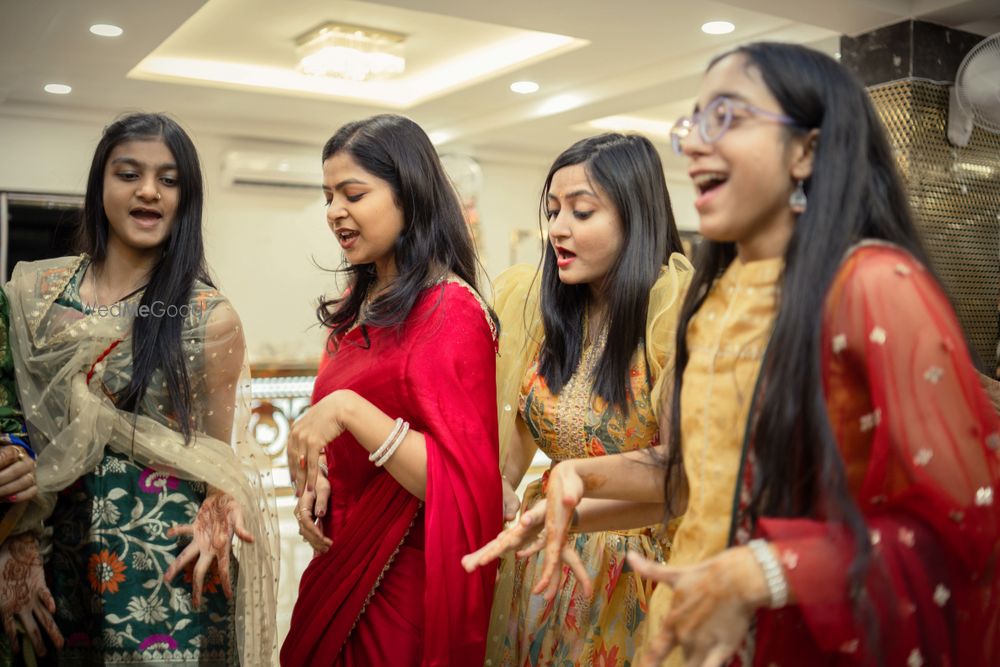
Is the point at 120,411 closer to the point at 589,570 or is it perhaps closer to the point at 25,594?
the point at 25,594

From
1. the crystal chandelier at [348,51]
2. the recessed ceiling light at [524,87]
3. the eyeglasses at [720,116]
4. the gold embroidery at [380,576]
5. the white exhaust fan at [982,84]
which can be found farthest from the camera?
the recessed ceiling light at [524,87]

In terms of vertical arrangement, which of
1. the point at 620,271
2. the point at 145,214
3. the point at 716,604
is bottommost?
the point at 716,604

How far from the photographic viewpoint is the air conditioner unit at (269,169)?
8227 millimetres

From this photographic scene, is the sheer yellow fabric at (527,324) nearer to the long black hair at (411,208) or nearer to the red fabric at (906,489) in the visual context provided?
Result: the long black hair at (411,208)

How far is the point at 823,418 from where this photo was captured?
1031mm

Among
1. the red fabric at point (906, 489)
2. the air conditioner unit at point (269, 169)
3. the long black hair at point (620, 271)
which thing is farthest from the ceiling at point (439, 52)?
the red fabric at point (906, 489)

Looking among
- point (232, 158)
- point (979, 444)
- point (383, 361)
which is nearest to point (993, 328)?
point (383, 361)

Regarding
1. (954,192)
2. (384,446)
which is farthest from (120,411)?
(954,192)

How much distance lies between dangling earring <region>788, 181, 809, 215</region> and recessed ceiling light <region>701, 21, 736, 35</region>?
444 centimetres

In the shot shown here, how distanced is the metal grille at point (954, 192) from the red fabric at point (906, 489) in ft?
12.6

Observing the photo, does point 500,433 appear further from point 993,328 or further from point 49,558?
point 993,328

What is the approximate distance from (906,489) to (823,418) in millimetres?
109

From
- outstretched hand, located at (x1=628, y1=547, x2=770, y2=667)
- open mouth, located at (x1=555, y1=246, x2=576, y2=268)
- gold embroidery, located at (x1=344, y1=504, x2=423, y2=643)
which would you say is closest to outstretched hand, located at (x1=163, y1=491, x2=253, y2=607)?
gold embroidery, located at (x1=344, y1=504, x2=423, y2=643)

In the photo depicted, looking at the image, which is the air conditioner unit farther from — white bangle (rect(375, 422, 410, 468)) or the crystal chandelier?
white bangle (rect(375, 422, 410, 468))
